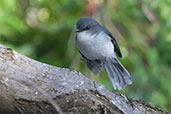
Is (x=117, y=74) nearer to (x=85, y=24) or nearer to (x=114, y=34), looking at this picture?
(x=85, y=24)

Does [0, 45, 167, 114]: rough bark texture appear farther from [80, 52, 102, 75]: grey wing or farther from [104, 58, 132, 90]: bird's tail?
[80, 52, 102, 75]: grey wing

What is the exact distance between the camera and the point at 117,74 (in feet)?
14.8

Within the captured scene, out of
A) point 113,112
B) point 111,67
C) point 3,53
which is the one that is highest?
point 111,67

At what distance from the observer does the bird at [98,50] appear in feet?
13.9

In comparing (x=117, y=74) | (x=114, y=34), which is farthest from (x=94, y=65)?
(x=114, y=34)

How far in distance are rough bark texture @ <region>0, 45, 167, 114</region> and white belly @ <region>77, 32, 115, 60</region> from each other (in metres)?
1.49

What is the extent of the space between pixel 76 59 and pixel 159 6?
1.42 m

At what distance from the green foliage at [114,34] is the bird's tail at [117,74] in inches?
21.1

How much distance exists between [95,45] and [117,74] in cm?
52

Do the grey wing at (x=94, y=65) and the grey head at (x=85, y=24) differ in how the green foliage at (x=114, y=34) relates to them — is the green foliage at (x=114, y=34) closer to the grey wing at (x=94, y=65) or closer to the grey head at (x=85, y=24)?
the grey wing at (x=94, y=65)

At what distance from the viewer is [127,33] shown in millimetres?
6227

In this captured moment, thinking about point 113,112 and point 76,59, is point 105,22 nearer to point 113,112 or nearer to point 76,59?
point 76,59

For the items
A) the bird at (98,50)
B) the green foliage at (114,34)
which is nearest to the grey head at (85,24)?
the bird at (98,50)

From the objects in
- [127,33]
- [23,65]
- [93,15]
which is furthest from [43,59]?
[23,65]
